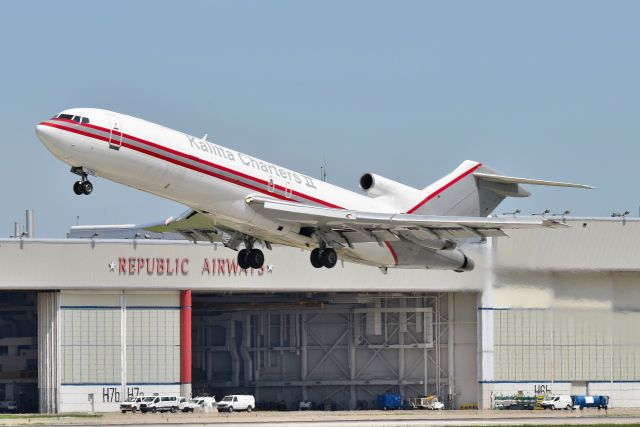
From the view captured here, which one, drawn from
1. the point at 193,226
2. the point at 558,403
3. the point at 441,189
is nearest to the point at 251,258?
the point at 193,226

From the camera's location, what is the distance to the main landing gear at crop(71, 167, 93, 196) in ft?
123

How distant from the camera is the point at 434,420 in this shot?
57.8 meters

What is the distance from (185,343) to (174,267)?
14.3ft

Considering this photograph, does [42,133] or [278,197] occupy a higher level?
[42,133]

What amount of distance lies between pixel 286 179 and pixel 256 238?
2.85 m

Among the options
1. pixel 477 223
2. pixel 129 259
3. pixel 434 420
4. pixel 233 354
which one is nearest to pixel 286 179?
pixel 477 223

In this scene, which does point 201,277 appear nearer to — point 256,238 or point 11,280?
point 11,280

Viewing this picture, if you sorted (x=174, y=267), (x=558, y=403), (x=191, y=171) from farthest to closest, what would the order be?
1. (x=174, y=267)
2. (x=558, y=403)
3. (x=191, y=171)

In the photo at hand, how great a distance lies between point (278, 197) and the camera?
43.0 m

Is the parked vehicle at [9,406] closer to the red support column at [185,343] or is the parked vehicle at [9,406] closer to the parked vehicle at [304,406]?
the red support column at [185,343]

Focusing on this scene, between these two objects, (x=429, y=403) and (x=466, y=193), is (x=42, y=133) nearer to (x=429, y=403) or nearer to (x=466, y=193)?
(x=466, y=193)

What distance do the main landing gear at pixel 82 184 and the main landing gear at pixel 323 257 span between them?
30.3ft

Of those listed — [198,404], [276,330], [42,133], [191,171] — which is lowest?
[198,404]

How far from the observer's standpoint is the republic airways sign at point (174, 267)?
7106cm
